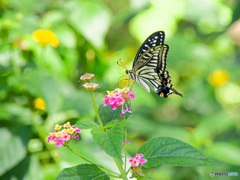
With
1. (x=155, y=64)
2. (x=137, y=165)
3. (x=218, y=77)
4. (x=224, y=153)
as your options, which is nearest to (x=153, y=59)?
(x=155, y=64)

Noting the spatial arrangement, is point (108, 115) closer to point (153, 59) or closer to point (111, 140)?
point (111, 140)

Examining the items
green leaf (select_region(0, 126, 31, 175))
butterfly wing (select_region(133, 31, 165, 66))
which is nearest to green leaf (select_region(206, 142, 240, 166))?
butterfly wing (select_region(133, 31, 165, 66))

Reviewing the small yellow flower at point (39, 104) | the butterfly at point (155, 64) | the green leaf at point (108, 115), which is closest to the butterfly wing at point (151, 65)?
the butterfly at point (155, 64)

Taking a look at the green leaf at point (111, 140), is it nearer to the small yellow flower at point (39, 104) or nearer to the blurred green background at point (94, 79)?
the blurred green background at point (94, 79)

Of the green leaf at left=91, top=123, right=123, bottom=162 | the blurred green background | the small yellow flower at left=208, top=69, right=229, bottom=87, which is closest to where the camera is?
the green leaf at left=91, top=123, right=123, bottom=162

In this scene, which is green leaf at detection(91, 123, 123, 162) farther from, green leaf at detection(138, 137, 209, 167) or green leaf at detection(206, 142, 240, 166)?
green leaf at detection(206, 142, 240, 166)

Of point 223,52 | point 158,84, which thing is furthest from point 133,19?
point 158,84

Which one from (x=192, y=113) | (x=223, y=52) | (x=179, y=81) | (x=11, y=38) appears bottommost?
(x=11, y=38)

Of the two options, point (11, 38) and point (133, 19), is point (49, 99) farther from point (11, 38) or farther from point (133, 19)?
point (133, 19)

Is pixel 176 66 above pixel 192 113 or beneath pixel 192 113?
above
